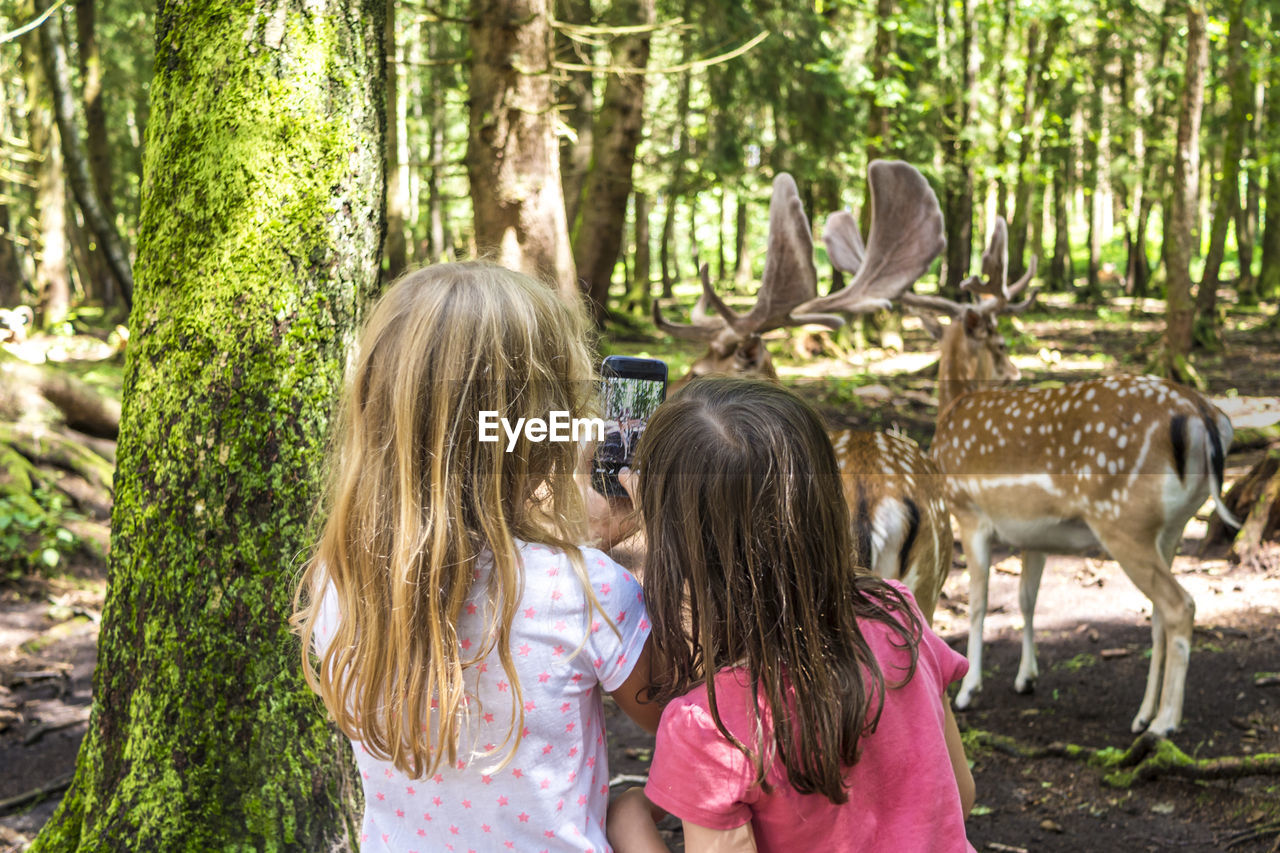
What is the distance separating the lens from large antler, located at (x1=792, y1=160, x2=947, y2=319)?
5.37 metres

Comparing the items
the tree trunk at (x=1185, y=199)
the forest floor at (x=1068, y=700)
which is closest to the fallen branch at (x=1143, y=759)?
the forest floor at (x=1068, y=700)

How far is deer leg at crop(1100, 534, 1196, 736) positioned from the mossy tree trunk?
371 centimetres

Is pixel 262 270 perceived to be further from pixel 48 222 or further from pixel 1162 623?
pixel 48 222

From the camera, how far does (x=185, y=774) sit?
2408mm

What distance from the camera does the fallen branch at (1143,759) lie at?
12.3 feet

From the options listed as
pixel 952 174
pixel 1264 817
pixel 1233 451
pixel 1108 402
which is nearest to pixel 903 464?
pixel 1108 402

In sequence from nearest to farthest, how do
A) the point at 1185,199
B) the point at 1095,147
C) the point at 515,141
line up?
1. the point at 515,141
2. the point at 1185,199
3. the point at 1095,147

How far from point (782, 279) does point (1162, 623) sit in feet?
8.04

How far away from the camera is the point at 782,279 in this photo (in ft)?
17.3

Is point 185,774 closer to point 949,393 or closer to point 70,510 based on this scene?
point 949,393

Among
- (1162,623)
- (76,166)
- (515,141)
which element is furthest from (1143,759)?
(76,166)

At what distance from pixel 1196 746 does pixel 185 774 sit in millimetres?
4010

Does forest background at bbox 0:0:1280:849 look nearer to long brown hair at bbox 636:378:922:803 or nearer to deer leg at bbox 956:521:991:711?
long brown hair at bbox 636:378:922:803

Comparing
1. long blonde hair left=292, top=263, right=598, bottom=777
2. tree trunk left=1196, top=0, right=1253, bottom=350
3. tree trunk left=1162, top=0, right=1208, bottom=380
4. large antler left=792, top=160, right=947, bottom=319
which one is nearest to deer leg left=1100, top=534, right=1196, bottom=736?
large antler left=792, top=160, right=947, bottom=319
